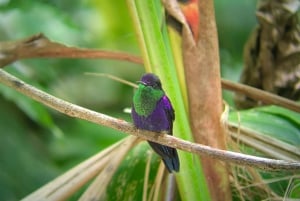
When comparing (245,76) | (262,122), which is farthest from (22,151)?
(262,122)

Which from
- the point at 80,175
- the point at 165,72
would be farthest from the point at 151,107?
the point at 80,175

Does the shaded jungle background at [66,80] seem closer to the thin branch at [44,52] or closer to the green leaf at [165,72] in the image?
the thin branch at [44,52]

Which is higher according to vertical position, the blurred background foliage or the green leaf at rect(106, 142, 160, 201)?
the green leaf at rect(106, 142, 160, 201)

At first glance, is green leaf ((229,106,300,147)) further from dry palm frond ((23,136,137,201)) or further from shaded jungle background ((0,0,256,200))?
shaded jungle background ((0,0,256,200))

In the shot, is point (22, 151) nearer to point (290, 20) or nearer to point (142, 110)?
point (290, 20)

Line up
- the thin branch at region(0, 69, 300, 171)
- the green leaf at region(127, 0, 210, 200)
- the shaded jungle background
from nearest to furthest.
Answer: the thin branch at region(0, 69, 300, 171)
the green leaf at region(127, 0, 210, 200)
the shaded jungle background

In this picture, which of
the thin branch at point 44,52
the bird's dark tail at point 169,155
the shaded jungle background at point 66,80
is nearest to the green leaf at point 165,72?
the bird's dark tail at point 169,155

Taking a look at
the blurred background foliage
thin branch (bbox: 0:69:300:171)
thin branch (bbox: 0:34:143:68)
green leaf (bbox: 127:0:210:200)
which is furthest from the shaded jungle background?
thin branch (bbox: 0:69:300:171)

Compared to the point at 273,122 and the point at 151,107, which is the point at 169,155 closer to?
the point at 151,107
